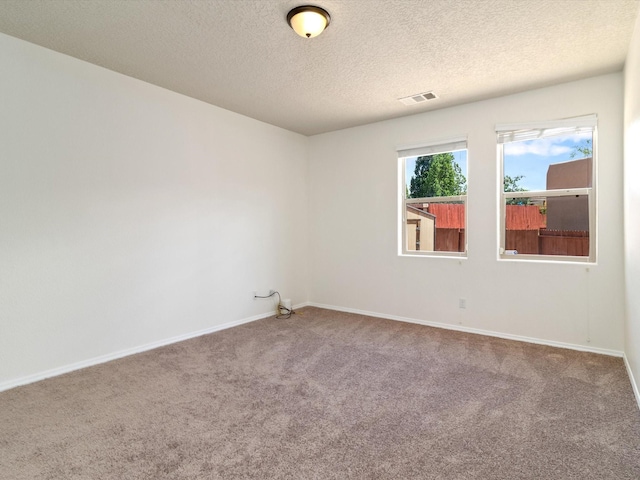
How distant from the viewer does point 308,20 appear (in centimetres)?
223

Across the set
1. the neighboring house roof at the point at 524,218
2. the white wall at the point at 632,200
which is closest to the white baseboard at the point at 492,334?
the white wall at the point at 632,200

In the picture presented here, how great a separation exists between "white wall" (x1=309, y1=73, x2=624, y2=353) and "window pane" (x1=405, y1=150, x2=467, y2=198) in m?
0.18

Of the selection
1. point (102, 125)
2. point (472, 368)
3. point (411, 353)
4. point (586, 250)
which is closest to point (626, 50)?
point (586, 250)

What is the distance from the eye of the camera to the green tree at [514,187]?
145 inches

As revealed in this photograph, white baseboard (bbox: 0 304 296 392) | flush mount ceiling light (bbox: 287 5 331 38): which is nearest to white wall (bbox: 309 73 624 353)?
white baseboard (bbox: 0 304 296 392)

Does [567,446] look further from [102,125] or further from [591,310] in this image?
[102,125]

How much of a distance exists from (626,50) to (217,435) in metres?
4.17

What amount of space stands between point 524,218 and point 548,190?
0.36m

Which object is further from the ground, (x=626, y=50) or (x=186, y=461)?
(x=626, y=50)

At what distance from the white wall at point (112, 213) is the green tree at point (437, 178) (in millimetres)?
2144

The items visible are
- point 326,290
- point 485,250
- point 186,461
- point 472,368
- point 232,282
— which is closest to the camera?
point 186,461

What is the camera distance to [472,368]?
2869 mm

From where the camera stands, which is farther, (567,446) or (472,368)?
(472,368)

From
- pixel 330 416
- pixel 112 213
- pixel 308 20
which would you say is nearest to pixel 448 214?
pixel 308 20
